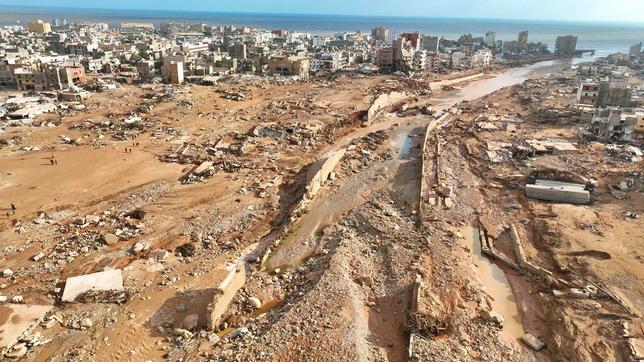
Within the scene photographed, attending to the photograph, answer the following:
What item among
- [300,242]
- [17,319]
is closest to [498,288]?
[300,242]

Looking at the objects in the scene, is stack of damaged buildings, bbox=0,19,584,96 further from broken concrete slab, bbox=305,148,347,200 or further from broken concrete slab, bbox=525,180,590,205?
broken concrete slab, bbox=525,180,590,205

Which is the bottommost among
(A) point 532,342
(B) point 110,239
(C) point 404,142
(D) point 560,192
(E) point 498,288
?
(E) point 498,288

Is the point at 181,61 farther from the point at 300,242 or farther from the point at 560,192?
the point at 560,192

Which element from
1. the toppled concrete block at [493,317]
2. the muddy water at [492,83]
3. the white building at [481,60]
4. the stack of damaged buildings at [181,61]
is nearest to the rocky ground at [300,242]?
the toppled concrete block at [493,317]

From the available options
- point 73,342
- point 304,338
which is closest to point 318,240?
point 304,338

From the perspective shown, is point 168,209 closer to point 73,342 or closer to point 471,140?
point 73,342

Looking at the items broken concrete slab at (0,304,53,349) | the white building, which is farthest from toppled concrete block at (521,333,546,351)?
the white building

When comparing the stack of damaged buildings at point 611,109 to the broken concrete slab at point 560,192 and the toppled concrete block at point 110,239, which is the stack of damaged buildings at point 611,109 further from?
the toppled concrete block at point 110,239
